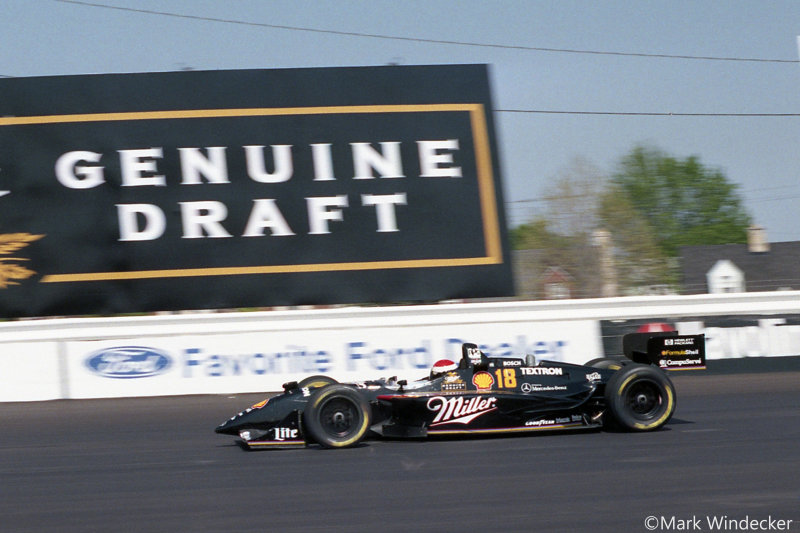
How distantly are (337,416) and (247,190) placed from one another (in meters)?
9.94

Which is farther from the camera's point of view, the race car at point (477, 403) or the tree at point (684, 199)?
the tree at point (684, 199)

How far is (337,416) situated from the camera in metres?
8.52

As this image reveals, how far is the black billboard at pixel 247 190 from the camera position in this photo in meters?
17.1

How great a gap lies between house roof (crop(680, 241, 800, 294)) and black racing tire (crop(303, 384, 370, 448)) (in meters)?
39.0

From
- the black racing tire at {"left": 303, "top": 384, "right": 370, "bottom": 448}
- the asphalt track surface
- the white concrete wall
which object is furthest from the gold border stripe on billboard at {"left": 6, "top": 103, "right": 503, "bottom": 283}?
the black racing tire at {"left": 303, "top": 384, "right": 370, "bottom": 448}

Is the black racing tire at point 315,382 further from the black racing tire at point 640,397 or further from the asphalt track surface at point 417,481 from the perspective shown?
the black racing tire at point 640,397

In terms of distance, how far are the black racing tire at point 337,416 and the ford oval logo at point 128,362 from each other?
6.77 meters

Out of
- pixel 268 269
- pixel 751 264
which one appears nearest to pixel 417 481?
pixel 268 269

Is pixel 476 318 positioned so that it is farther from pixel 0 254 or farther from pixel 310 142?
pixel 0 254

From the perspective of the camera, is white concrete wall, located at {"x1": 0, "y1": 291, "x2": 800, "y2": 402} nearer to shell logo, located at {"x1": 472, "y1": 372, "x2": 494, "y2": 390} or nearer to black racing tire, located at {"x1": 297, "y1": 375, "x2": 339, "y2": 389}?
black racing tire, located at {"x1": 297, "y1": 375, "x2": 339, "y2": 389}

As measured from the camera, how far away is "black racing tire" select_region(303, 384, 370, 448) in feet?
27.5

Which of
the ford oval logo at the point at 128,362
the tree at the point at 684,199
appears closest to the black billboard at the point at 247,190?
the ford oval logo at the point at 128,362

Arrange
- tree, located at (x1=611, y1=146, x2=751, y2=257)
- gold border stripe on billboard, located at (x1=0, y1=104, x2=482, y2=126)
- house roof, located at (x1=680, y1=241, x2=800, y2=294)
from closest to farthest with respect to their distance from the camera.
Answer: gold border stripe on billboard, located at (x1=0, y1=104, x2=482, y2=126) → house roof, located at (x1=680, y1=241, x2=800, y2=294) → tree, located at (x1=611, y1=146, x2=751, y2=257)

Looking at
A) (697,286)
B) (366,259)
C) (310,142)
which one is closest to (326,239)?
(366,259)
